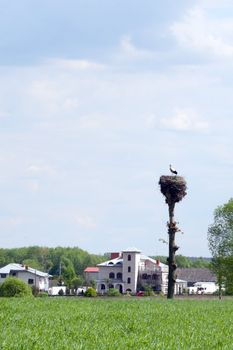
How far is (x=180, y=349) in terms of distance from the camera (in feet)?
59.0

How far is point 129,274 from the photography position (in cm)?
14275

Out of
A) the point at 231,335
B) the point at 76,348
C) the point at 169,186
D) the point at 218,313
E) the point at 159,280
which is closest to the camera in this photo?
the point at 76,348

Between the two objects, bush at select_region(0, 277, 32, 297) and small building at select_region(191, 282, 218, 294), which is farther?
small building at select_region(191, 282, 218, 294)

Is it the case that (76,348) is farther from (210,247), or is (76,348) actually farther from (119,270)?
(119,270)

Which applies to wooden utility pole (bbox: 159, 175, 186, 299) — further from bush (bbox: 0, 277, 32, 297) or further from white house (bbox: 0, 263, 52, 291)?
white house (bbox: 0, 263, 52, 291)

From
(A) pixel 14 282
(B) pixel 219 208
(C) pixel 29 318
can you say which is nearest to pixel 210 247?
(B) pixel 219 208

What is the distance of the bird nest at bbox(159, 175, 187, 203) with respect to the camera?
169 ft

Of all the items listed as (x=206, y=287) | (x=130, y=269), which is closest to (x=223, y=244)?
(x=130, y=269)

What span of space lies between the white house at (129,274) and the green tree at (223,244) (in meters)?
54.9

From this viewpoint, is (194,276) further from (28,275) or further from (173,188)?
(173,188)

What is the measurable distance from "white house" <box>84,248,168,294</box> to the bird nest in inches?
3529

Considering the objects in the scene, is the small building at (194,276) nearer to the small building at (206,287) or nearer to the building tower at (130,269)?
the small building at (206,287)

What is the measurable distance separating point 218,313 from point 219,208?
56.1 metres

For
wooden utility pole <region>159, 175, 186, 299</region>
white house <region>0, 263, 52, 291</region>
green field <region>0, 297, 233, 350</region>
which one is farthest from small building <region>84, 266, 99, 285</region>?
green field <region>0, 297, 233, 350</region>
